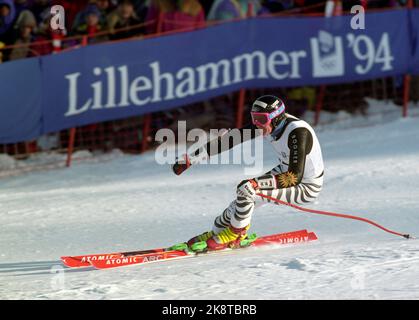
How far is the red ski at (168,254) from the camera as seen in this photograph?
349 inches

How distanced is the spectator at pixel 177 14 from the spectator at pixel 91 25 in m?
0.72

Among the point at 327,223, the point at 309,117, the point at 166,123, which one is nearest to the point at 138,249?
the point at 327,223

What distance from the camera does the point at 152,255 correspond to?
9.07 m

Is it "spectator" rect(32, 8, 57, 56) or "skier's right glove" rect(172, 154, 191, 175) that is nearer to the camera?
"skier's right glove" rect(172, 154, 191, 175)

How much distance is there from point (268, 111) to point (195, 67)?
500cm

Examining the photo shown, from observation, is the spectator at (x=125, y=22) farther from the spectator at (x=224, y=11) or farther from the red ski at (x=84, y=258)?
the red ski at (x=84, y=258)

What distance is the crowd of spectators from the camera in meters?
13.5

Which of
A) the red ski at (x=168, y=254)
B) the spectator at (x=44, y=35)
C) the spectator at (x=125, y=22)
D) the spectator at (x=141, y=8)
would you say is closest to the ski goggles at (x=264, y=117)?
the red ski at (x=168, y=254)

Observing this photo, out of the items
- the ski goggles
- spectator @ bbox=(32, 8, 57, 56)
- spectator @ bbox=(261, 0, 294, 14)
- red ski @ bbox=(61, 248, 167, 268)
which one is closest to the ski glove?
the ski goggles

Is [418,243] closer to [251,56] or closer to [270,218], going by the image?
[270,218]

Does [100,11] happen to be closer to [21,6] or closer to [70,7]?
[70,7]

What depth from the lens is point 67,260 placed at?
8.79 meters

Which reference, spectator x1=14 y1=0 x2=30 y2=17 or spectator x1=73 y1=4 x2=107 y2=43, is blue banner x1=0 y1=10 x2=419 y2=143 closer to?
spectator x1=73 y1=4 x2=107 y2=43

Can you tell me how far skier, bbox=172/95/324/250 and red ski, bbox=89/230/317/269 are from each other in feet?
0.62
